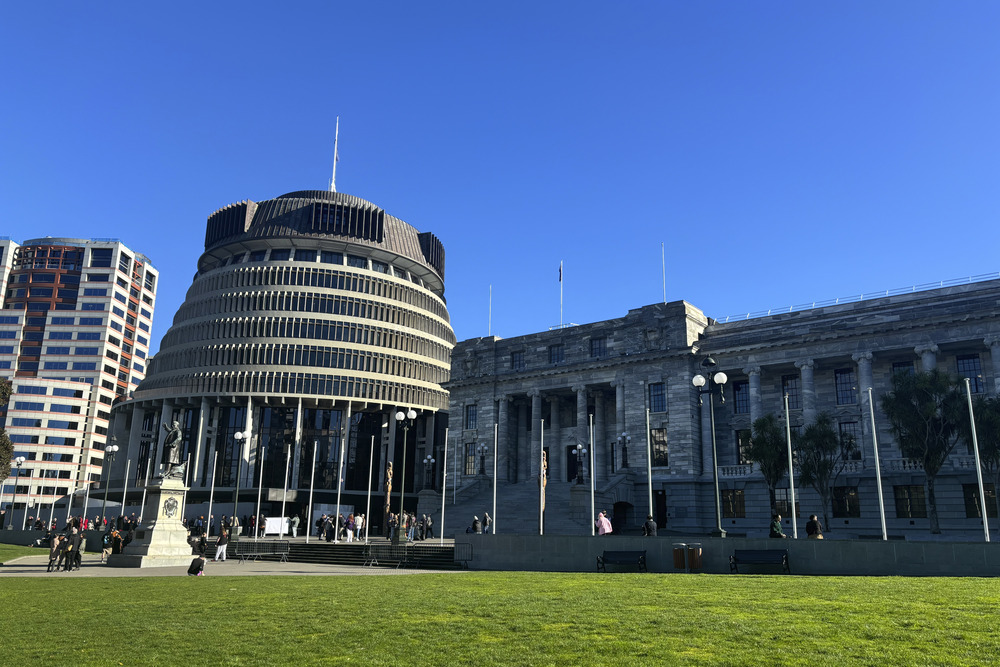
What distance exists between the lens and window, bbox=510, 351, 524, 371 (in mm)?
78062

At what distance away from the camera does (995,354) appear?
55094mm

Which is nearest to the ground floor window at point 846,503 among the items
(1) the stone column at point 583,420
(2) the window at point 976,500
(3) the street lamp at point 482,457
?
(2) the window at point 976,500

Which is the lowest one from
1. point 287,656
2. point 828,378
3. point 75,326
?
point 287,656

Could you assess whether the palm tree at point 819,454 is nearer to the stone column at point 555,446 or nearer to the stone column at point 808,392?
the stone column at point 808,392

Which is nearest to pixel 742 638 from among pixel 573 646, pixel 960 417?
pixel 573 646

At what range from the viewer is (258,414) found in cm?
9881

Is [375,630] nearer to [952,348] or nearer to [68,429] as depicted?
[952,348]

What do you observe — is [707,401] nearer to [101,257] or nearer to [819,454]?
[819,454]

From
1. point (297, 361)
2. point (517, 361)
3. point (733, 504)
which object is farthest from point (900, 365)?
point (297, 361)

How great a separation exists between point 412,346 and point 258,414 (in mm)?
21499

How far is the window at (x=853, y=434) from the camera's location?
57.9 metres

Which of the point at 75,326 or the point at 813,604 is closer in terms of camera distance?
the point at 813,604

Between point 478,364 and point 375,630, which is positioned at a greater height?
point 478,364

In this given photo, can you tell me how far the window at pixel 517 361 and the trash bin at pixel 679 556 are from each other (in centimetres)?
4634
